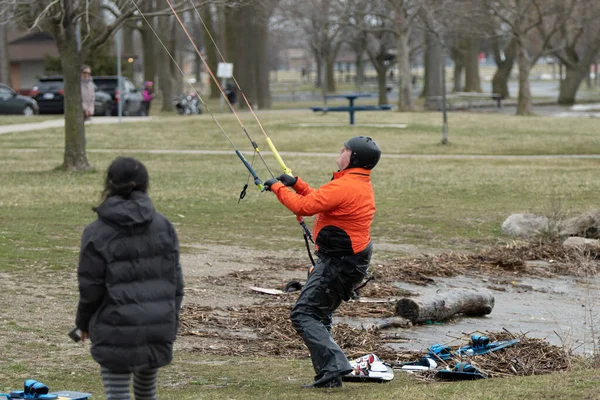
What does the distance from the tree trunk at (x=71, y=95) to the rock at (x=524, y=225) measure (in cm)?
878

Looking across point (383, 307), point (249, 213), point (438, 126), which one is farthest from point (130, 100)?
point (383, 307)

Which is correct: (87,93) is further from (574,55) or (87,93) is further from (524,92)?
(574,55)

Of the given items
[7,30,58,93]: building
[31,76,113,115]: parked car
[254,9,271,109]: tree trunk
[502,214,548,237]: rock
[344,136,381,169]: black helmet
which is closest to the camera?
[344,136,381,169]: black helmet

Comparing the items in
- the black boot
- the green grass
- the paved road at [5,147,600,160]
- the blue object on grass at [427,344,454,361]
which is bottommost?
the paved road at [5,147,600,160]

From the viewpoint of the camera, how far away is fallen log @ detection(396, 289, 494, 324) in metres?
9.02

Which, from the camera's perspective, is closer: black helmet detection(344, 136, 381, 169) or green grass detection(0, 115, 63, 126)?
black helmet detection(344, 136, 381, 169)

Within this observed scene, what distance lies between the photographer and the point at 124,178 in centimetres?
497

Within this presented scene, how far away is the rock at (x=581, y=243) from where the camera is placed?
12.9 metres

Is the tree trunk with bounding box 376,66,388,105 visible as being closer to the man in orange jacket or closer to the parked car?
the parked car

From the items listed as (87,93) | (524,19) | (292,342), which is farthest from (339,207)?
(524,19)

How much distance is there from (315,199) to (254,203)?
421 inches

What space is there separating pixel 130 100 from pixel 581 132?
1880 cm

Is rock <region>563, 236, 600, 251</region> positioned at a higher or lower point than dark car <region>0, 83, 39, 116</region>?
lower

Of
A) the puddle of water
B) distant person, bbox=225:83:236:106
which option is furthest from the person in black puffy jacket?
distant person, bbox=225:83:236:106
